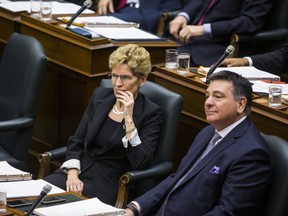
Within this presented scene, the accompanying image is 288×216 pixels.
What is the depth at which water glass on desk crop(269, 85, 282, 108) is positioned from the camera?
3.70 meters

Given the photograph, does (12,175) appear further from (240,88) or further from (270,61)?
(270,61)

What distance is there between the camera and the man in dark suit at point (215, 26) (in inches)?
197

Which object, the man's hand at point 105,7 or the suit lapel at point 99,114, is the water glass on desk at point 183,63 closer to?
the suit lapel at point 99,114

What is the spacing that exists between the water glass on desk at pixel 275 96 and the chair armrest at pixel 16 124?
3.72 ft

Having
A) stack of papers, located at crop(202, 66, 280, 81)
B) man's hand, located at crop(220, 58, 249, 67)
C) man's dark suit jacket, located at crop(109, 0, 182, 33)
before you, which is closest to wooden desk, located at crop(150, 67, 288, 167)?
stack of papers, located at crop(202, 66, 280, 81)

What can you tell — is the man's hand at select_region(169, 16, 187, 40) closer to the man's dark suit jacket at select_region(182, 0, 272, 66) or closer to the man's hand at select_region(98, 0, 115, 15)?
the man's dark suit jacket at select_region(182, 0, 272, 66)

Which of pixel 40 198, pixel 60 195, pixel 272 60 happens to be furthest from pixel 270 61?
pixel 40 198

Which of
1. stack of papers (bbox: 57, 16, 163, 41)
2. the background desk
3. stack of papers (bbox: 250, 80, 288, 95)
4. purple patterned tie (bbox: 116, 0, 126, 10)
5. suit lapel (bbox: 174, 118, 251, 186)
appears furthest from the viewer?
purple patterned tie (bbox: 116, 0, 126, 10)

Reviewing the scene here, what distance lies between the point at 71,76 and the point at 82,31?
244 mm

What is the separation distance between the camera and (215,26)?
504 centimetres

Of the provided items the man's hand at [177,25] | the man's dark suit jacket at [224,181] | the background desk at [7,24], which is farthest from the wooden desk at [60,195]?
the man's hand at [177,25]

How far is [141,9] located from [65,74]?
1.21 meters

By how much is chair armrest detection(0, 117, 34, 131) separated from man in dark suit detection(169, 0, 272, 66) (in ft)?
4.46

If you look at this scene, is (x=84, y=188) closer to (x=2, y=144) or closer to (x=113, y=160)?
(x=113, y=160)
